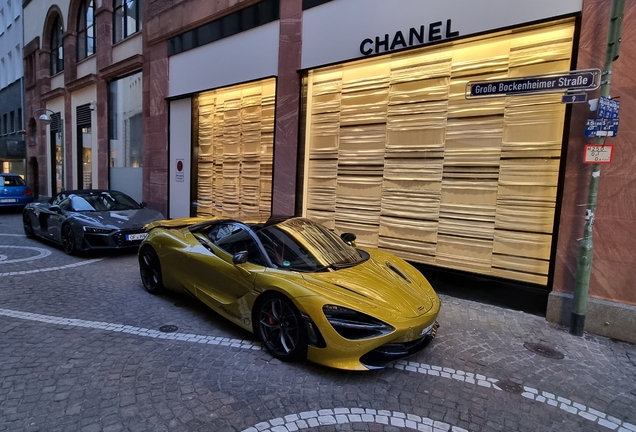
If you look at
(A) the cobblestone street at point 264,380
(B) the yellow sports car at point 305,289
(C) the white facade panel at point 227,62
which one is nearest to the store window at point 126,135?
(C) the white facade panel at point 227,62

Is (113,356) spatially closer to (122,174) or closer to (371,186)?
(371,186)

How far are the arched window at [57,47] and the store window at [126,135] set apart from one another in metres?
7.39

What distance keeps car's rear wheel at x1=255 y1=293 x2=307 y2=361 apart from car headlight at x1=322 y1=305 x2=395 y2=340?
1.08ft

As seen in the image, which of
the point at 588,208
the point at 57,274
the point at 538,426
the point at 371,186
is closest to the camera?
the point at 538,426

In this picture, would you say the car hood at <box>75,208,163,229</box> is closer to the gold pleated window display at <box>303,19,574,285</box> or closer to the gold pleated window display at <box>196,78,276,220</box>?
the gold pleated window display at <box>196,78,276,220</box>

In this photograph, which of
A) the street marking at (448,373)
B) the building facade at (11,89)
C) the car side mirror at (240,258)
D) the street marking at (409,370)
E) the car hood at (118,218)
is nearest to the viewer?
the street marking at (409,370)

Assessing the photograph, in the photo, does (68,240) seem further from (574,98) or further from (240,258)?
(574,98)

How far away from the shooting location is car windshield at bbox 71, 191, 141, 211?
8.41 meters

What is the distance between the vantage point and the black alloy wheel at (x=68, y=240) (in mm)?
7848

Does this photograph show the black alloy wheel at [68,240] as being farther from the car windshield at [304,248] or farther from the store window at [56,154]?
the store window at [56,154]

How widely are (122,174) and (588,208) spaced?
1424cm

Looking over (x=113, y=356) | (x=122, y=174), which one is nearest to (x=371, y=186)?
(x=113, y=356)

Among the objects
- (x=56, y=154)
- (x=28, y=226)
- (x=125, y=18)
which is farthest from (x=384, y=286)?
(x=56, y=154)

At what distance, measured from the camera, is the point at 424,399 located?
309cm
